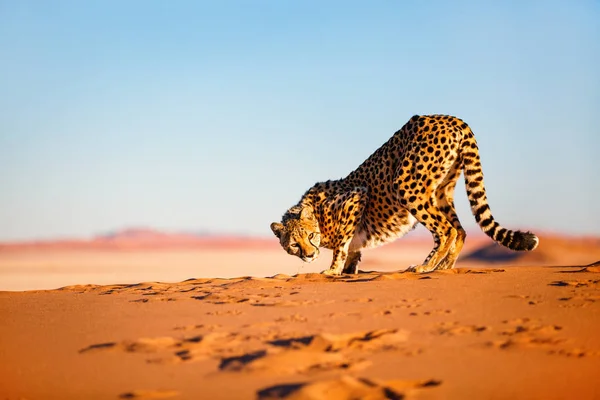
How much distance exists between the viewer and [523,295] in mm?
5902

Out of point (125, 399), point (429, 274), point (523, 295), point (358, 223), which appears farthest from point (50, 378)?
point (358, 223)

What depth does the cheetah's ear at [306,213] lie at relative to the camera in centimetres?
938

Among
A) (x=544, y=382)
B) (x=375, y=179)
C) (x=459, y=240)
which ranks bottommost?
(x=544, y=382)

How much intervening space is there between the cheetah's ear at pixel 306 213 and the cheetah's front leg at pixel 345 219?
31 centimetres

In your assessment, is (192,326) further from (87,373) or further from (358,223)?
(358,223)

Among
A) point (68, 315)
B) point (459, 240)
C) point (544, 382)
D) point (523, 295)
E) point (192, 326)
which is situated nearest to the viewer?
point (544, 382)

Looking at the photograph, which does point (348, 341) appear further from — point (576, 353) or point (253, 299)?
point (253, 299)

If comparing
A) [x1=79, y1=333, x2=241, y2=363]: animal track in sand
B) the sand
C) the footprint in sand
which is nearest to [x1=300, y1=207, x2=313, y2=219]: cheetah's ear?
the sand

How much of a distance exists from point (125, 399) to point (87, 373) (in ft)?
2.14

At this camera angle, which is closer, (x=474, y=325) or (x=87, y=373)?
(x=87, y=373)

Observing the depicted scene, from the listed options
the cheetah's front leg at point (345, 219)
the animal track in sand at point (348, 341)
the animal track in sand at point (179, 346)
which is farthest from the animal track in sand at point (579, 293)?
the cheetah's front leg at point (345, 219)

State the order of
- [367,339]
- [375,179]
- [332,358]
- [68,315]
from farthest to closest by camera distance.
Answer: [375,179] → [68,315] → [367,339] → [332,358]

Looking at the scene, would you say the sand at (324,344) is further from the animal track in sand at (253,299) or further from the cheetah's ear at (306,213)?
the cheetah's ear at (306,213)

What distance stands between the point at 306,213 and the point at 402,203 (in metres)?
1.29
